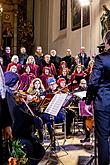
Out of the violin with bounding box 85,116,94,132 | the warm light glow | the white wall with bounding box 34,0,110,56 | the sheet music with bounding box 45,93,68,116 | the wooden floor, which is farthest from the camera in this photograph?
the warm light glow

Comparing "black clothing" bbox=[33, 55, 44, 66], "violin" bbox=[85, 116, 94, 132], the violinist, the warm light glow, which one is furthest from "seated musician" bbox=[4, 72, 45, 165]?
the warm light glow

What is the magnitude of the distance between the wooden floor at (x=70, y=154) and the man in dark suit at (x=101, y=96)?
1.20 meters

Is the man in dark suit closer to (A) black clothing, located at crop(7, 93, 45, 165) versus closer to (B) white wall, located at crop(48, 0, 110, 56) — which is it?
(A) black clothing, located at crop(7, 93, 45, 165)

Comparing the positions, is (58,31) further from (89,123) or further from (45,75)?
(89,123)

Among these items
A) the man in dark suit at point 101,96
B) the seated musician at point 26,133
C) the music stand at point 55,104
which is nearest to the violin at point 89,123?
the music stand at point 55,104

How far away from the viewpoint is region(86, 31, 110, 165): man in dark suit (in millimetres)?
4801

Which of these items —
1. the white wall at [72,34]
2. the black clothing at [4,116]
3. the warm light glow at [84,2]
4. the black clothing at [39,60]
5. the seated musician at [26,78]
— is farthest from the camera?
the warm light glow at [84,2]

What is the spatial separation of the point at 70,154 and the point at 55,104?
4.10 ft

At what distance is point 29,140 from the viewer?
15.0ft

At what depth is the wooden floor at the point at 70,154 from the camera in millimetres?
6095

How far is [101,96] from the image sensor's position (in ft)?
15.9

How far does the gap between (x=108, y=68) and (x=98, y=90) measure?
0.29m

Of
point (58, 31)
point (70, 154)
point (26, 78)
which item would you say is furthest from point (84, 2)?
point (70, 154)

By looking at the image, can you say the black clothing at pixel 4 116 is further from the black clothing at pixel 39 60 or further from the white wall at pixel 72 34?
the white wall at pixel 72 34
